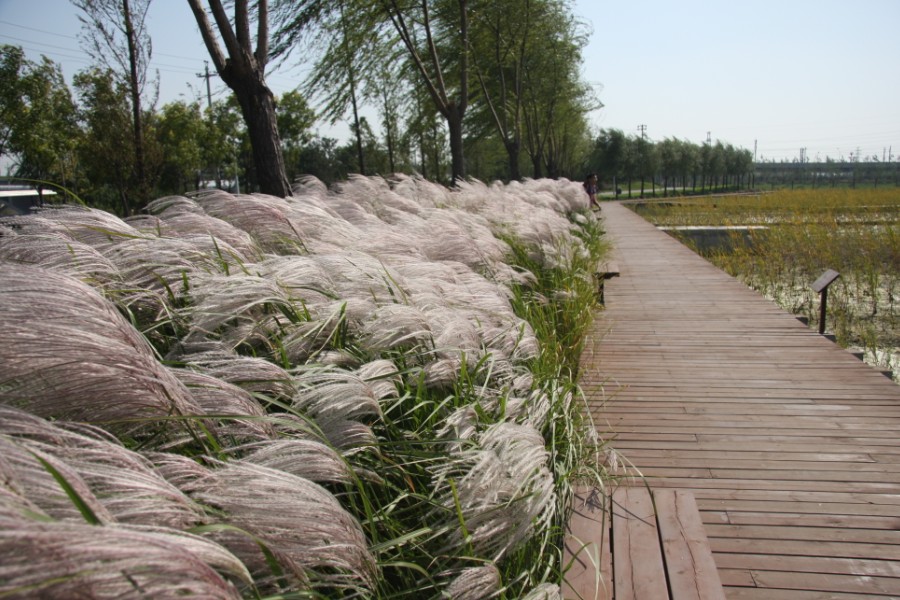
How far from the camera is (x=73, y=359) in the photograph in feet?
3.70

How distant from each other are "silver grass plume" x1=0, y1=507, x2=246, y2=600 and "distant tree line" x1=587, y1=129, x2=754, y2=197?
71.9 metres

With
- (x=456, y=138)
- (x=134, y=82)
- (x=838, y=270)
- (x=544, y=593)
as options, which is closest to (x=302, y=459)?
(x=544, y=593)

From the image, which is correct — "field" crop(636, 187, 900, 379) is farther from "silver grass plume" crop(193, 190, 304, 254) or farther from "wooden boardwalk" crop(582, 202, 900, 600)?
"silver grass plume" crop(193, 190, 304, 254)

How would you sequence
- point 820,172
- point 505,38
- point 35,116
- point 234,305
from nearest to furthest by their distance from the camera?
1. point 234,305
2. point 35,116
3. point 505,38
4. point 820,172

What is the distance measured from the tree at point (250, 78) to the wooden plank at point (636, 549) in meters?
5.16

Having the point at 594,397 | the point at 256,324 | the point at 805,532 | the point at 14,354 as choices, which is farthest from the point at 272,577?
the point at 594,397

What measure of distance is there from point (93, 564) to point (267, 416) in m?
0.67

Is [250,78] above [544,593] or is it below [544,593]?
above

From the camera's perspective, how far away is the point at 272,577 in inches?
42.5

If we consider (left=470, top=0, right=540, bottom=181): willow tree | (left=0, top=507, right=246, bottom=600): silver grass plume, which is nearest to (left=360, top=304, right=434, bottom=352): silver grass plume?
(left=0, top=507, right=246, bottom=600): silver grass plume

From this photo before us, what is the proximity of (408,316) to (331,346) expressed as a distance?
0.28 meters

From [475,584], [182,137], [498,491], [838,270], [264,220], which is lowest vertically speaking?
[838,270]

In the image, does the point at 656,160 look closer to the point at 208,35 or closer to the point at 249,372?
the point at 208,35

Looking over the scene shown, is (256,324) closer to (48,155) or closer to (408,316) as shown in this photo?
(408,316)
